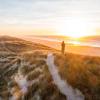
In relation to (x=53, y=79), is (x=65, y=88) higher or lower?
lower

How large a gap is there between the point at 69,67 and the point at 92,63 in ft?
14.5

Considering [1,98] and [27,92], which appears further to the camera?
[1,98]

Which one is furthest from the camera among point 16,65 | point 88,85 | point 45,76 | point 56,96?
point 16,65

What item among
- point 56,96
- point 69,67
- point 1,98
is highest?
point 69,67

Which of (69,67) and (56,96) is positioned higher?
(69,67)

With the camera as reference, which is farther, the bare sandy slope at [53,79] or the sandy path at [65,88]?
the bare sandy slope at [53,79]

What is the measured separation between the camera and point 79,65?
32375 mm

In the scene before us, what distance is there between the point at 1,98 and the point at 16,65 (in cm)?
1282

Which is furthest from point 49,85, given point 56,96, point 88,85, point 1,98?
point 1,98

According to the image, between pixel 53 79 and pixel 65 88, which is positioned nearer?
pixel 65 88

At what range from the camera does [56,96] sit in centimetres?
2580

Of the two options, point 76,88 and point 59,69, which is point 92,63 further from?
point 76,88

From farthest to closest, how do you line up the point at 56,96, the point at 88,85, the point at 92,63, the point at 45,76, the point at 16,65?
the point at 16,65 < the point at 92,63 < the point at 45,76 < the point at 88,85 < the point at 56,96

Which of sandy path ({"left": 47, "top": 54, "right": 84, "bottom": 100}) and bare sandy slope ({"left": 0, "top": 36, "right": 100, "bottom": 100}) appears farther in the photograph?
bare sandy slope ({"left": 0, "top": 36, "right": 100, "bottom": 100})
